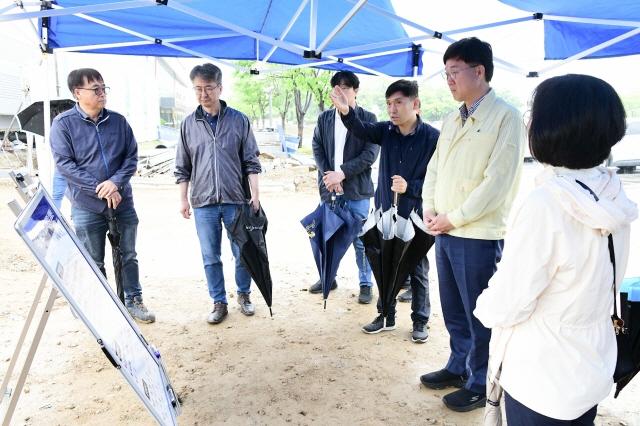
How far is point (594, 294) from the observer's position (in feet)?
3.97

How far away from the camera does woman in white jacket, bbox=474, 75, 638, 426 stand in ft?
3.71

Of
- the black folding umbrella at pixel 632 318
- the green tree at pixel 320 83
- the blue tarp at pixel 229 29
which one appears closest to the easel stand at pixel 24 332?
the black folding umbrella at pixel 632 318


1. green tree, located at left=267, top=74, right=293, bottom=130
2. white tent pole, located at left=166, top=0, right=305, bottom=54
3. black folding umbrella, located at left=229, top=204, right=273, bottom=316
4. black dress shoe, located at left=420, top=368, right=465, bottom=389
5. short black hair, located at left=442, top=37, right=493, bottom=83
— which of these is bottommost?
black dress shoe, located at left=420, top=368, right=465, bottom=389

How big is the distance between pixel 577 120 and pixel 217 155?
285 centimetres

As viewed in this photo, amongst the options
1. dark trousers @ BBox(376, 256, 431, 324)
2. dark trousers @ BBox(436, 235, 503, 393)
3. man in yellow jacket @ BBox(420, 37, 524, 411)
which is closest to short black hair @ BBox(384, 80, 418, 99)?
man in yellow jacket @ BBox(420, 37, 524, 411)

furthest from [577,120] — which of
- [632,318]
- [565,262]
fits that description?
[632,318]

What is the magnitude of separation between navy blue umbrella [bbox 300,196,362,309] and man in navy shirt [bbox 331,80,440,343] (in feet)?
1.04

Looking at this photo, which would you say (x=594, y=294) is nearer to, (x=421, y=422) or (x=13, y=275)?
(x=421, y=422)

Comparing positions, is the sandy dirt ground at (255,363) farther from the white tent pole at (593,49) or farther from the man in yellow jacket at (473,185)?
the white tent pole at (593,49)

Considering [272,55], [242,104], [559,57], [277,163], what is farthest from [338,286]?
[242,104]

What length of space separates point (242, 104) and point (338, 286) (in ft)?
117

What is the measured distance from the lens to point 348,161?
3.98 meters

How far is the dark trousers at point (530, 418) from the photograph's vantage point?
4.19 ft

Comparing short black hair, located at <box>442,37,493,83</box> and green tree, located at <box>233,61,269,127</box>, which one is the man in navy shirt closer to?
short black hair, located at <box>442,37,493,83</box>
